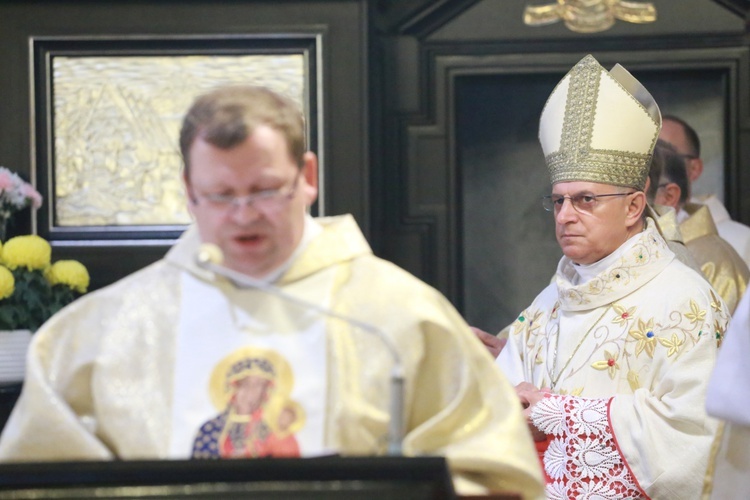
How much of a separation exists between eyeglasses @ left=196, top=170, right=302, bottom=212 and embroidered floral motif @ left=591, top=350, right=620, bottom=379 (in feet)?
5.79

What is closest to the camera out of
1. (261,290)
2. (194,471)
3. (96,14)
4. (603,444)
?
(194,471)

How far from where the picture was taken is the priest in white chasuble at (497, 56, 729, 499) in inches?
152

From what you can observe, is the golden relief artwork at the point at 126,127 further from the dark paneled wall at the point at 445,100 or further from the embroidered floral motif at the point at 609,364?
the embroidered floral motif at the point at 609,364

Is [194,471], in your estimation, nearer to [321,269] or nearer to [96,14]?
[321,269]

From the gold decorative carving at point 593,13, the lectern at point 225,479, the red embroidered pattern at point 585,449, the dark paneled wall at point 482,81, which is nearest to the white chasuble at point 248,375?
the lectern at point 225,479

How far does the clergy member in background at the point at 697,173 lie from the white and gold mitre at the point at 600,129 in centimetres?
150

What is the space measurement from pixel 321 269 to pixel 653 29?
12.9 ft

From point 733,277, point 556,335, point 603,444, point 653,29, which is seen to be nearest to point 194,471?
point 603,444

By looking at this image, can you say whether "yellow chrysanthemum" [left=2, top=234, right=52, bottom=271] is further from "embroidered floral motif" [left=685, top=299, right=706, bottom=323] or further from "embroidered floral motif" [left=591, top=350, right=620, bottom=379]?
"embroidered floral motif" [left=685, top=299, right=706, bottom=323]

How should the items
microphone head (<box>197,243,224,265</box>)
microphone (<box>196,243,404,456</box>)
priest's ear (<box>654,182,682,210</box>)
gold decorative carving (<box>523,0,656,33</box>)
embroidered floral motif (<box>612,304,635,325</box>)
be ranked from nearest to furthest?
1. microphone (<box>196,243,404,456</box>)
2. microphone head (<box>197,243,224,265</box>)
3. embroidered floral motif (<box>612,304,635,325</box>)
4. priest's ear (<box>654,182,682,210</box>)
5. gold decorative carving (<box>523,0,656,33</box>)

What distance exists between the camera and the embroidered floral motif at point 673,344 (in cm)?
391

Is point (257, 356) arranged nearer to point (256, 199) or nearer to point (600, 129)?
point (256, 199)

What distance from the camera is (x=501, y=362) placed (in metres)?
4.43

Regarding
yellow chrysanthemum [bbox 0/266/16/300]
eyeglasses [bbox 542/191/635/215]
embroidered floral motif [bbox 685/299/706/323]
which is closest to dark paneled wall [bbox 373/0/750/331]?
yellow chrysanthemum [bbox 0/266/16/300]
